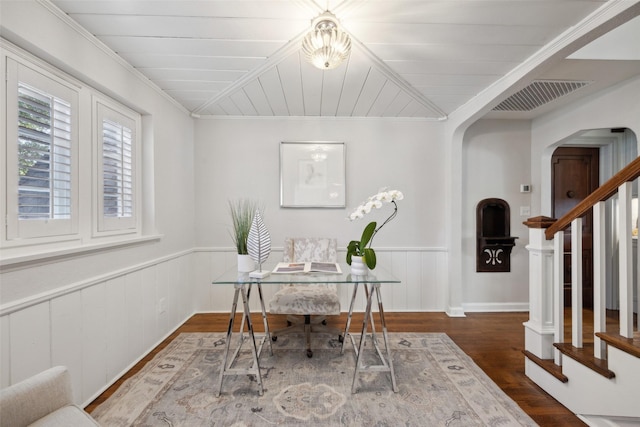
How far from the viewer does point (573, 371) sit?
1.73 metres

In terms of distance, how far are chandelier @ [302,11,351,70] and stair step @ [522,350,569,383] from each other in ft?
7.68

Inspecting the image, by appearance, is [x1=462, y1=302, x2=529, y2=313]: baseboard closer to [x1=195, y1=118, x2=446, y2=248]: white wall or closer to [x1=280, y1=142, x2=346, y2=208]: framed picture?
[x1=195, y1=118, x2=446, y2=248]: white wall

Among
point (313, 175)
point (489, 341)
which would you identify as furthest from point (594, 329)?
point (313, 175)

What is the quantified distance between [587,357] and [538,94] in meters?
2.29

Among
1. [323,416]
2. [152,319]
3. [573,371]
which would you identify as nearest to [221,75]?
[152,319]

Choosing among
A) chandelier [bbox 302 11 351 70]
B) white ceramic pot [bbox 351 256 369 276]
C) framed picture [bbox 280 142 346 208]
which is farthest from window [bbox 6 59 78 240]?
framed picture [bbox 280 142 346 208]

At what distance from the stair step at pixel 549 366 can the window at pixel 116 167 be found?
3.10 meters

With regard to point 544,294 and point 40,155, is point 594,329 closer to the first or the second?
point 544,294

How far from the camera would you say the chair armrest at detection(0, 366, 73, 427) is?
926mm

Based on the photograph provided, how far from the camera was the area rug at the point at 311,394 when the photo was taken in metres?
1.65

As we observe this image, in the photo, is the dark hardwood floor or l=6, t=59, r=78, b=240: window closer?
l=6, t=59, r=78, b=240: window

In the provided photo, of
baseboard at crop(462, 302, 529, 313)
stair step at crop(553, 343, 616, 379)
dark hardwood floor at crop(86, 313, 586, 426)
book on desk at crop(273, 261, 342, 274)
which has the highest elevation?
book on desk at crop(273, 261, 342, 274)

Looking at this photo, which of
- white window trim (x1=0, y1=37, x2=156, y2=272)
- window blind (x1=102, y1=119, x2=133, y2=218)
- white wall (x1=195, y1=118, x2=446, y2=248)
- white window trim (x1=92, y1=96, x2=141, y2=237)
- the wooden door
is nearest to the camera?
white window trim (x1=0, y1=37, x2=156, y2=272)

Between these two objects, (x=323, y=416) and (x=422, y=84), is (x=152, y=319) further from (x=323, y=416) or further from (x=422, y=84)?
(x=422, y=84)
